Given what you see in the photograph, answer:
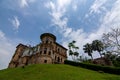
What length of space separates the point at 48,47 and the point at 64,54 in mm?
15138

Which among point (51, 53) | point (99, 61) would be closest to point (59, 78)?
point (51, 53)

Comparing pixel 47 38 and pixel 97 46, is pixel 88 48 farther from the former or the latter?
pixel 47 38

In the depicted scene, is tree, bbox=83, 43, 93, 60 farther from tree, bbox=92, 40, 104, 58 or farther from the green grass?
the green grass

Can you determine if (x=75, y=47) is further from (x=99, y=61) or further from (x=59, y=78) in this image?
(x=59, y=78)

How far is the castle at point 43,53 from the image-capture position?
63375mm

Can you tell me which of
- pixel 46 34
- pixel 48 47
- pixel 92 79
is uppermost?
pixel 46 34

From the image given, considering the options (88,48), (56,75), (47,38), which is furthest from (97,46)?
(56,75)

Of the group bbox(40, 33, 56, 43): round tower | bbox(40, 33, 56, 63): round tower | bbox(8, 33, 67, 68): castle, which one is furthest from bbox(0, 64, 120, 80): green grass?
bbox(40, 33, 56, 43): round tower

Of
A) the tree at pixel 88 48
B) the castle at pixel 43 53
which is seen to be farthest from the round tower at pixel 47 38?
the tree at pixel 88 48

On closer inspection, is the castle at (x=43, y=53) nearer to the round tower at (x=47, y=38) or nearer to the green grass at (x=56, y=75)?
the round tower at (x=47, y=38)

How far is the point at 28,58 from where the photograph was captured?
72062mm

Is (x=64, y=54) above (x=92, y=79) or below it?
above

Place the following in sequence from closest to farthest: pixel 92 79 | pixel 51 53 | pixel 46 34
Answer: pixel 92 79, pixel 51 53, pixel 46 34

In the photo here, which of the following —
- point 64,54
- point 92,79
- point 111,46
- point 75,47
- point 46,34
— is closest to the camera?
Result: point 92,79
